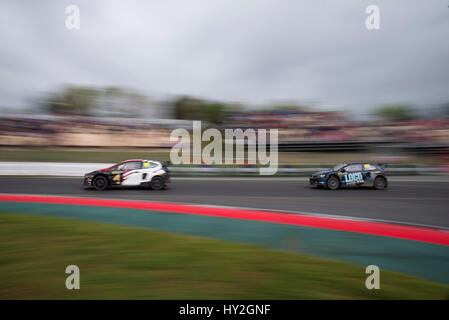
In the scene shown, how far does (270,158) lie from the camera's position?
70.9 ft

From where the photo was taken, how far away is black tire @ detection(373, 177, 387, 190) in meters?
10.4

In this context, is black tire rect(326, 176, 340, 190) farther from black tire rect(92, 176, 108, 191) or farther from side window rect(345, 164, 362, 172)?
black tire rect(92, 176, 108, 191)

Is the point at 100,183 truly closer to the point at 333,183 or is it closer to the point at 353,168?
the point at 333,183

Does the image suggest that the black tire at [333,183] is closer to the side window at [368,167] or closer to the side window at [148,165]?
the side window at [368,167]

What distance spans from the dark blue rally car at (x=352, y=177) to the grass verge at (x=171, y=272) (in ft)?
24.2

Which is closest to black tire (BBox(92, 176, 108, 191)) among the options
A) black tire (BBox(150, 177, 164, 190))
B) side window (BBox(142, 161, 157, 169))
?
side window (BBox(142, 161, 157, 169))

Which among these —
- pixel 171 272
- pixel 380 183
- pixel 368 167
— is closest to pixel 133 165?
pixel 171 272

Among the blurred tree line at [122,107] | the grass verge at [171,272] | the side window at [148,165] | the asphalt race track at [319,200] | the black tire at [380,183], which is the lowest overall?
the grass verge at [171,272]

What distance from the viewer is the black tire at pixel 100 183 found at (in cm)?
944

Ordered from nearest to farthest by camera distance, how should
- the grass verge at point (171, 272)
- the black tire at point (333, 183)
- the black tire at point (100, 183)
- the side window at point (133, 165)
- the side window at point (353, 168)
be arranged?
the grass verge at point (171, 272) < the black tire at point (100, 183) < the side window at point (133, 165) < the black tire at point (333, 183) < the side window at point (353, 168)

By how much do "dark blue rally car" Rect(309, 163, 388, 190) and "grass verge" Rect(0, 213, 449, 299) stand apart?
7388 mm

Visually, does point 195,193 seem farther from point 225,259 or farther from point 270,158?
point 270,158

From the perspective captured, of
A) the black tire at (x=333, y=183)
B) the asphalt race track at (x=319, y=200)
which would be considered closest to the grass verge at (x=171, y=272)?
the asphalt race track at (x=319, y=200)
